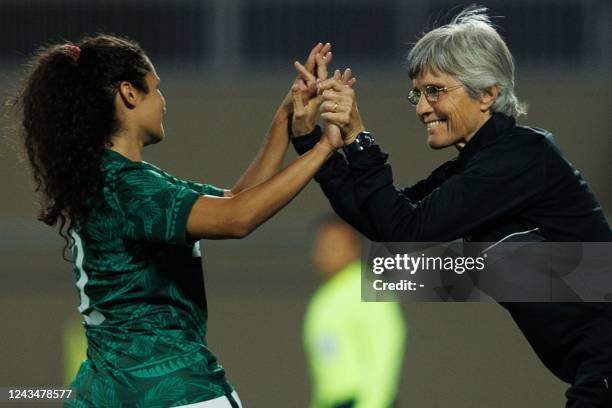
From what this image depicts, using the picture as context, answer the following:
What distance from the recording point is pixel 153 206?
244cm

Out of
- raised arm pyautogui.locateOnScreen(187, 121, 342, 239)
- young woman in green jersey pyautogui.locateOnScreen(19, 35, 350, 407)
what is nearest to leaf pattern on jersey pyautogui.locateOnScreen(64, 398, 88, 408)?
young woman in green jersey pyautogui.locateOnScreen(19, 35, 350, 407)

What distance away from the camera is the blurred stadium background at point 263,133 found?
6.46 m

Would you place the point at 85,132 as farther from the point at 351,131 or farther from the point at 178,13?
the point at 178,13

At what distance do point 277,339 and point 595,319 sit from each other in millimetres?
4103

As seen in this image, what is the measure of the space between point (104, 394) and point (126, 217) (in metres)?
0.39

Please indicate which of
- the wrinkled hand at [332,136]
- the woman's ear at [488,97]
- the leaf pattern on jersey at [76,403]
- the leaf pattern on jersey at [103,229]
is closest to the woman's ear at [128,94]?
the leaf pattern on jersey at [103,229]

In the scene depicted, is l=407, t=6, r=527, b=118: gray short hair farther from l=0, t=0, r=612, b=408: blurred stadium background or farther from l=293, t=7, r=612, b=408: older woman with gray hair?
l=0, t=0, r=612, b=408: blurred stadium background

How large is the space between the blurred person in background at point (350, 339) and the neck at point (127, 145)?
2674 mm

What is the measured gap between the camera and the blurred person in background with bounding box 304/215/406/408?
5270 mm

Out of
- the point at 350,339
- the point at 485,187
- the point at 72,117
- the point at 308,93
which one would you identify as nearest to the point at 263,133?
the point at 350,339

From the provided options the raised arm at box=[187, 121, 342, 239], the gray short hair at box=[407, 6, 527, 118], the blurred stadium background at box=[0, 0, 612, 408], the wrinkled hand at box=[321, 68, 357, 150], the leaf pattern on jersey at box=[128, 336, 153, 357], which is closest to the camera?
the raised arm at box=[187, 121, 342, 239]

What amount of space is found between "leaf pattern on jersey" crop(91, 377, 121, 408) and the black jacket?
68cm

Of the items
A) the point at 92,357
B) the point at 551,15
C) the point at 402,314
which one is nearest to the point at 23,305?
the point at 402,314

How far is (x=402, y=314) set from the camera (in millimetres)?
6434
